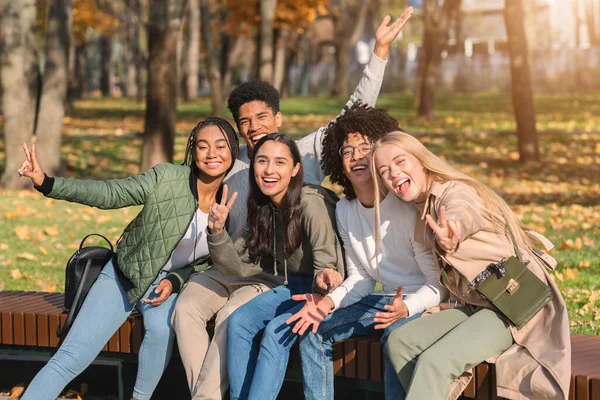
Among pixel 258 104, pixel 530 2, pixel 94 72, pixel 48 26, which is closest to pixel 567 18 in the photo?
pixel 94 72

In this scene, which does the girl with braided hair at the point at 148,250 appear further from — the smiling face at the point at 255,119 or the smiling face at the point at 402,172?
the smiling face at the point at 402,172

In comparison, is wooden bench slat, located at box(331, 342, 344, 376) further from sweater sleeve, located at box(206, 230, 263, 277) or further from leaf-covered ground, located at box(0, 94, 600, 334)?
leaf-covered ground, located at box(0, 94, 600, 334)

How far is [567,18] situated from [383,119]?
2444 inches

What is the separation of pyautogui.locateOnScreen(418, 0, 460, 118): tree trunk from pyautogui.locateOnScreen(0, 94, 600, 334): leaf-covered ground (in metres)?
0.53

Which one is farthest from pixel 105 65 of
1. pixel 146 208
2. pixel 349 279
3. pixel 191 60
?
pixel 349 279

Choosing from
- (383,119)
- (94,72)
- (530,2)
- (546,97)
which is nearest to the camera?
(383,119)

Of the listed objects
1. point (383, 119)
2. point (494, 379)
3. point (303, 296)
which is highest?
point (383, 119)

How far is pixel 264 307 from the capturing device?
482 centimetres

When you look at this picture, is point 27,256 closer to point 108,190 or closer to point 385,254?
point 108,190

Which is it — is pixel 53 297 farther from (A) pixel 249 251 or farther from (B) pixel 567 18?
(B) pixel 567 18

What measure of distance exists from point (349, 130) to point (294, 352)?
3.55ft

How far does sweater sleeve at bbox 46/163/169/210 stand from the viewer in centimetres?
504

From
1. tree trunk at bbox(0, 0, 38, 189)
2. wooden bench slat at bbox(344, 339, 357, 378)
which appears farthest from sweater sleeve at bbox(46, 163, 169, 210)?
tree trunk at bbox(0, 0, 38, 189)

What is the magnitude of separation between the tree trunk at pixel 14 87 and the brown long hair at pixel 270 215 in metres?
9.80
